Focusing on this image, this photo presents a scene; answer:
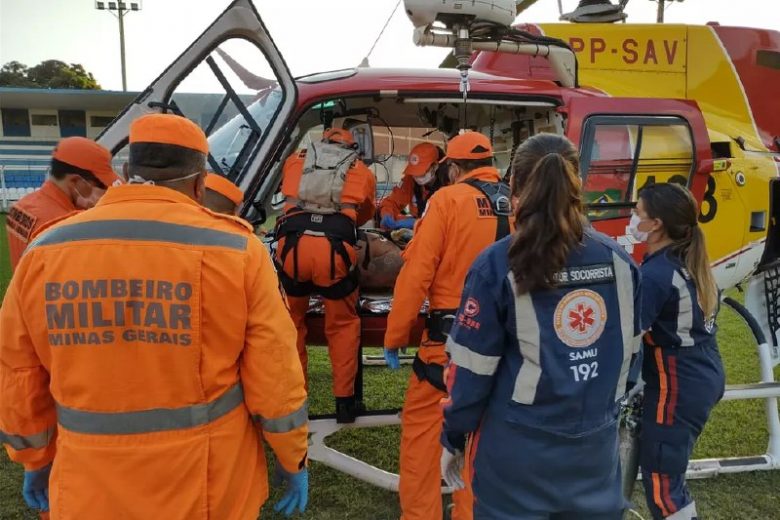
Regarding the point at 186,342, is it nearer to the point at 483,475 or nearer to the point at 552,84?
the point at 483,475

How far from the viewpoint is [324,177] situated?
3.13 m

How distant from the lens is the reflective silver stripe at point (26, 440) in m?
1.59

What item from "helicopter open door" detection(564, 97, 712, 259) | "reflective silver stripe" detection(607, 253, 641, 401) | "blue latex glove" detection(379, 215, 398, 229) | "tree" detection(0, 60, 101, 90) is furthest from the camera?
"tree" detection(0, 60, 101, 90)

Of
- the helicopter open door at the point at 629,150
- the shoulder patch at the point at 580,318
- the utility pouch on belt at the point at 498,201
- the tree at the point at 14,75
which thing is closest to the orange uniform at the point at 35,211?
the utility pouch on belt at the point at 498,201

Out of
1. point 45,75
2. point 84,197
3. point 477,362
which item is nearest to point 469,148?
point 477,362

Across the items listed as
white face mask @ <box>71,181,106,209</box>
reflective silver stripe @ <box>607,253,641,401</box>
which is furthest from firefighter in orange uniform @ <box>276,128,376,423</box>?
reflective silver stripe @ <box>607,253,641,401</box>

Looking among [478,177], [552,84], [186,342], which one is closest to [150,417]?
[186,342]

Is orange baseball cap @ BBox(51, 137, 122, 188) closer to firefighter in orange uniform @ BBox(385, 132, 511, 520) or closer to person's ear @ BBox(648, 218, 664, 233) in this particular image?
firefighter in orange uniform @ BBox(385, 132, 511, 520)

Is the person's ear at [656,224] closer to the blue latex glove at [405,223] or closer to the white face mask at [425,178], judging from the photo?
the white face mask at [425,178]

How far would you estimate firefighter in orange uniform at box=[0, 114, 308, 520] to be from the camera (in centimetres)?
141

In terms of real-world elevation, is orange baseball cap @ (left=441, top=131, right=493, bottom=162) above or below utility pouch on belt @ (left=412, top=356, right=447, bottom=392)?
above

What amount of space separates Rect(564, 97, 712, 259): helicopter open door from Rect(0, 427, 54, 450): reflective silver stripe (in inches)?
115

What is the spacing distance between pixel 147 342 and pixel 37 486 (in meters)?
0.76

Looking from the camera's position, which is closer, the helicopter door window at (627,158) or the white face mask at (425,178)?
the helicopter door window at (627,158)
